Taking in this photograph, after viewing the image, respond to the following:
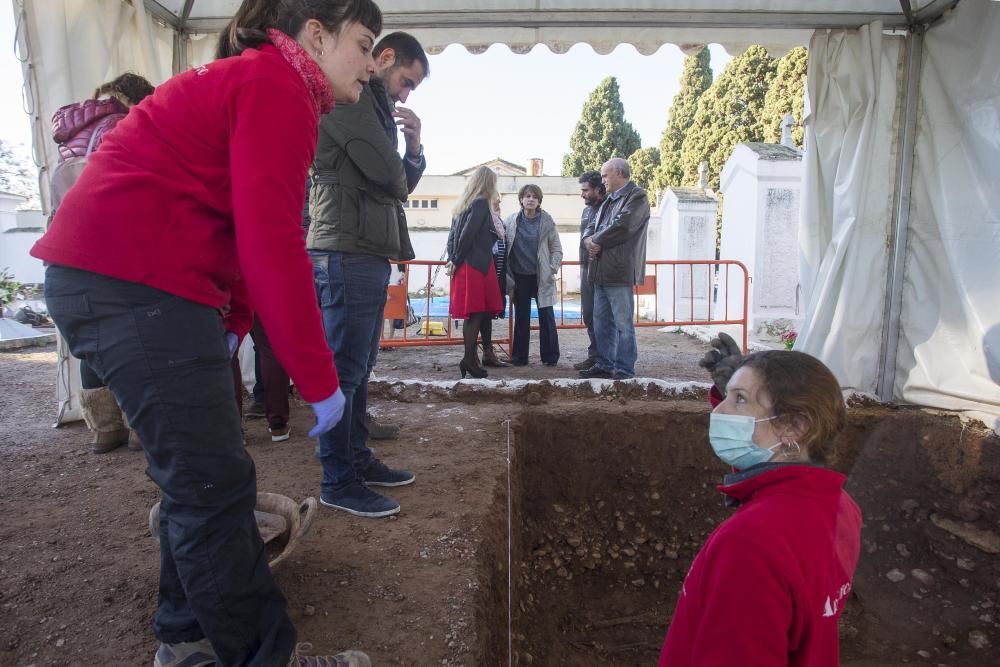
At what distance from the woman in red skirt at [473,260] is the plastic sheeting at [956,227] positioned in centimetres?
337

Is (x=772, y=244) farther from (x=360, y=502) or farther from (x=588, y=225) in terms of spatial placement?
(x=360, y=502)

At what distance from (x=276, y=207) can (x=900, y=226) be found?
16.2 feet

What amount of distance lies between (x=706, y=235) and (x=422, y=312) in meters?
6.46

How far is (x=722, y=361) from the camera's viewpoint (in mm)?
1803

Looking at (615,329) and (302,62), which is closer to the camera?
(302,62)

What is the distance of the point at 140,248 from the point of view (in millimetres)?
1403

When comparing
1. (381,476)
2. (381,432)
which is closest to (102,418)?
(381,432)

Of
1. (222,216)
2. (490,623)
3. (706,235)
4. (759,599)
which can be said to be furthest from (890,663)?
(706,235)

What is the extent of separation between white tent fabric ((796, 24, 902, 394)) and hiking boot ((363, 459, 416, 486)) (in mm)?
3498

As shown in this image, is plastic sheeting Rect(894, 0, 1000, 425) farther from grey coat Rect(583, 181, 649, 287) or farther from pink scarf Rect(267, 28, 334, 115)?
pink scarf Rect(267, 28, 334, 115)

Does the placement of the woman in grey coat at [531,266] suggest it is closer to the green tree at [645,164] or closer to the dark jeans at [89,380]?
the dark jeans at [89,380]

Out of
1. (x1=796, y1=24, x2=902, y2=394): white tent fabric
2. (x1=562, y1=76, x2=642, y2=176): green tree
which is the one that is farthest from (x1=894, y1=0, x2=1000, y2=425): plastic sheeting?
(x1=562, y1=76, x2=642, y2=176): green tree

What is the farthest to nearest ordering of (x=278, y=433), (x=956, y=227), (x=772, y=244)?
(x=772, y=244) → (x=956, y=227) → (x=278, y=433)

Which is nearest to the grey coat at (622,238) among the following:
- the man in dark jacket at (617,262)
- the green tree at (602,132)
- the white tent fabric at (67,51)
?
the man in dark jacket at (617,262)
